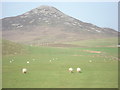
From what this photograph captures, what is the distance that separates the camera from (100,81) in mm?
18125

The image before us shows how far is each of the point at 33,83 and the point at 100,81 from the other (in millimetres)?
5274

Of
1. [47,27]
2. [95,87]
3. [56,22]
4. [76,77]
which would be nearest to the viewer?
[95,87]

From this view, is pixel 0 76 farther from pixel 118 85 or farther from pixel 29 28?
pixel 29 28

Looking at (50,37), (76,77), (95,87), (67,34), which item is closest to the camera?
(95,87)

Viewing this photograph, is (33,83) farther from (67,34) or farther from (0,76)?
(67,34)

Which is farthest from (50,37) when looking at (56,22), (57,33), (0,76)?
(0,76)

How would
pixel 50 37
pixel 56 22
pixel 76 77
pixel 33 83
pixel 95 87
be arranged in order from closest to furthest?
pixel 95 87
pixel 33 83
pixel 76 77
pixel 50 37
pixel 56 22

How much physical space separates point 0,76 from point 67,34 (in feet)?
462

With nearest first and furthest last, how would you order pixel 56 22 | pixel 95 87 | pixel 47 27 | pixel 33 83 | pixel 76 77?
1. pixel 95 87
2. pixel 33 83
3. pixel 76 77
4. pixel 47 27
5. pixel 56 22

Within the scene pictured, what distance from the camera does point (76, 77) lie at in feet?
64.1

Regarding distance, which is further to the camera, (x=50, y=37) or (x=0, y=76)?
(x=50, y=37)

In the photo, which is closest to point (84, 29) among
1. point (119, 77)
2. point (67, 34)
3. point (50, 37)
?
point (67, 34)

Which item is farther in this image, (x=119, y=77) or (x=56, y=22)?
Result: (x=56, y=22)

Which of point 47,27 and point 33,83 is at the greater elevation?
point 33,83
